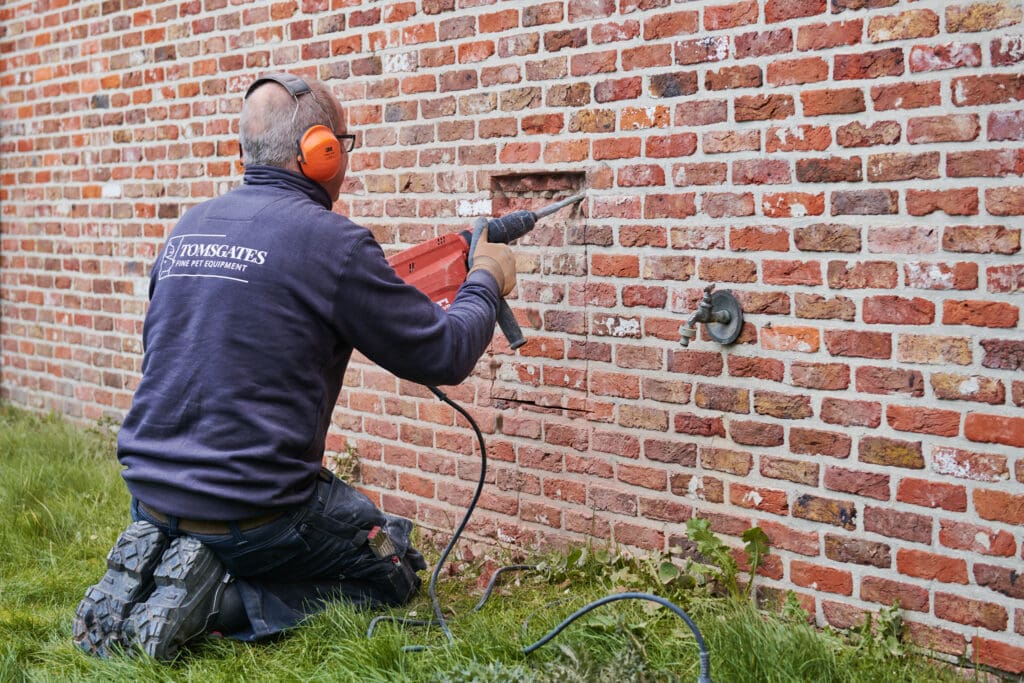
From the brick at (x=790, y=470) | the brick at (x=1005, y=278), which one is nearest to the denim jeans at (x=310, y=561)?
the brick at (x=790, y=470)

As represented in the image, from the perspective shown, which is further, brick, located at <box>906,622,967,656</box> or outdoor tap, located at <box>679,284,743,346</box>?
outdoor tap, located at <box>679,284,743,346</box>

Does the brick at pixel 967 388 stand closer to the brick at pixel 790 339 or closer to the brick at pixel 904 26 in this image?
the brick at pixel 790 339

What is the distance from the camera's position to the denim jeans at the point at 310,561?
3.49 m

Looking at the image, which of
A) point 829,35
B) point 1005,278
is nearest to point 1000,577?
point 1005,278

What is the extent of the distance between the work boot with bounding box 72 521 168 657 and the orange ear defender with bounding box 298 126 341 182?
1.29 metres

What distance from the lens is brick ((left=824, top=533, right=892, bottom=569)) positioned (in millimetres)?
3400

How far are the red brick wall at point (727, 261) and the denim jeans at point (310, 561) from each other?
2.83 feet

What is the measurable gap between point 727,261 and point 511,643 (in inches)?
59.4

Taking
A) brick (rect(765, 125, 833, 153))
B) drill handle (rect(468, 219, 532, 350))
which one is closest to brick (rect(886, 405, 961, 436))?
brick (rect(765, 125, 833, 153))

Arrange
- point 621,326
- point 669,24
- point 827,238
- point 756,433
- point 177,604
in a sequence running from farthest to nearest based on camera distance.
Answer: point 621,326 < point 669,24 < point 756,433 < point 827,238 < point 177,604

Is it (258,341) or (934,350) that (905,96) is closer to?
(934,350)

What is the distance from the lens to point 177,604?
336 cm

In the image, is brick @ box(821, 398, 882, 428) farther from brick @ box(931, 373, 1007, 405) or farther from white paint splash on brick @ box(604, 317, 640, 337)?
white paint splash on brick @ box(604, 317, 640, 337)

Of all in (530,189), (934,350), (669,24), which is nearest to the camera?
(934,350)
